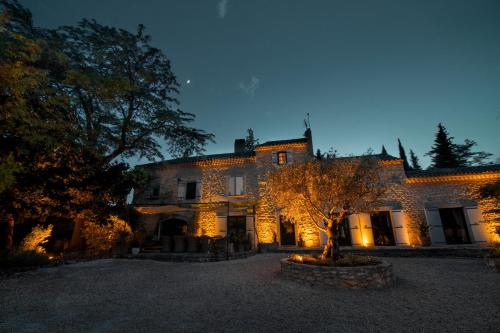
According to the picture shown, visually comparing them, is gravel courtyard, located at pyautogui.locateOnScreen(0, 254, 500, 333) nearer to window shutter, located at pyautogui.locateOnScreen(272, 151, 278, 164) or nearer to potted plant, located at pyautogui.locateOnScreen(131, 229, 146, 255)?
potted plant, located at pyautogui.locateOnScreen(131, 229, 146, 255)

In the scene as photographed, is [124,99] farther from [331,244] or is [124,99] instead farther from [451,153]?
[451,153]

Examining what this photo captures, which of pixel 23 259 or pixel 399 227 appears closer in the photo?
pixel 23 259

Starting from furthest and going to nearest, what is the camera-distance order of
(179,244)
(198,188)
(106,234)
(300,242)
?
(198,188) < (300,242) < (106,234) < (179,244)

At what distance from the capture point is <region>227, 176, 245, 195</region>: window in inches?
559

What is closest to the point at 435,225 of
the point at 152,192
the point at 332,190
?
the point at 332,190

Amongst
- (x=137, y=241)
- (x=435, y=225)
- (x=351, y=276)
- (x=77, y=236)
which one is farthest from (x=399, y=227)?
(x=77, y=236)

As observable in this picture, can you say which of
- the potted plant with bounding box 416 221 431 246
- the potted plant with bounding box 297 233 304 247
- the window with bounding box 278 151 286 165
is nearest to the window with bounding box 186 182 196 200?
the window with bounding box 278 151 286 165

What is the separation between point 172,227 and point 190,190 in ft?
9.07

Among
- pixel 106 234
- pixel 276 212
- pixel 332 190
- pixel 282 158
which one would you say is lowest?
pixel 106 234

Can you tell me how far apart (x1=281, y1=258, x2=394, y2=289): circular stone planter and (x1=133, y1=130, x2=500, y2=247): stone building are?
4.49 m

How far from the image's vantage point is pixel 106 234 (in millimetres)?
10414

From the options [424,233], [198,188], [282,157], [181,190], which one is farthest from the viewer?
[181,190]

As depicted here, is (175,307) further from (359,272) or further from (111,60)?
(111,60)

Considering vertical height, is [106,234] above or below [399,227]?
below
